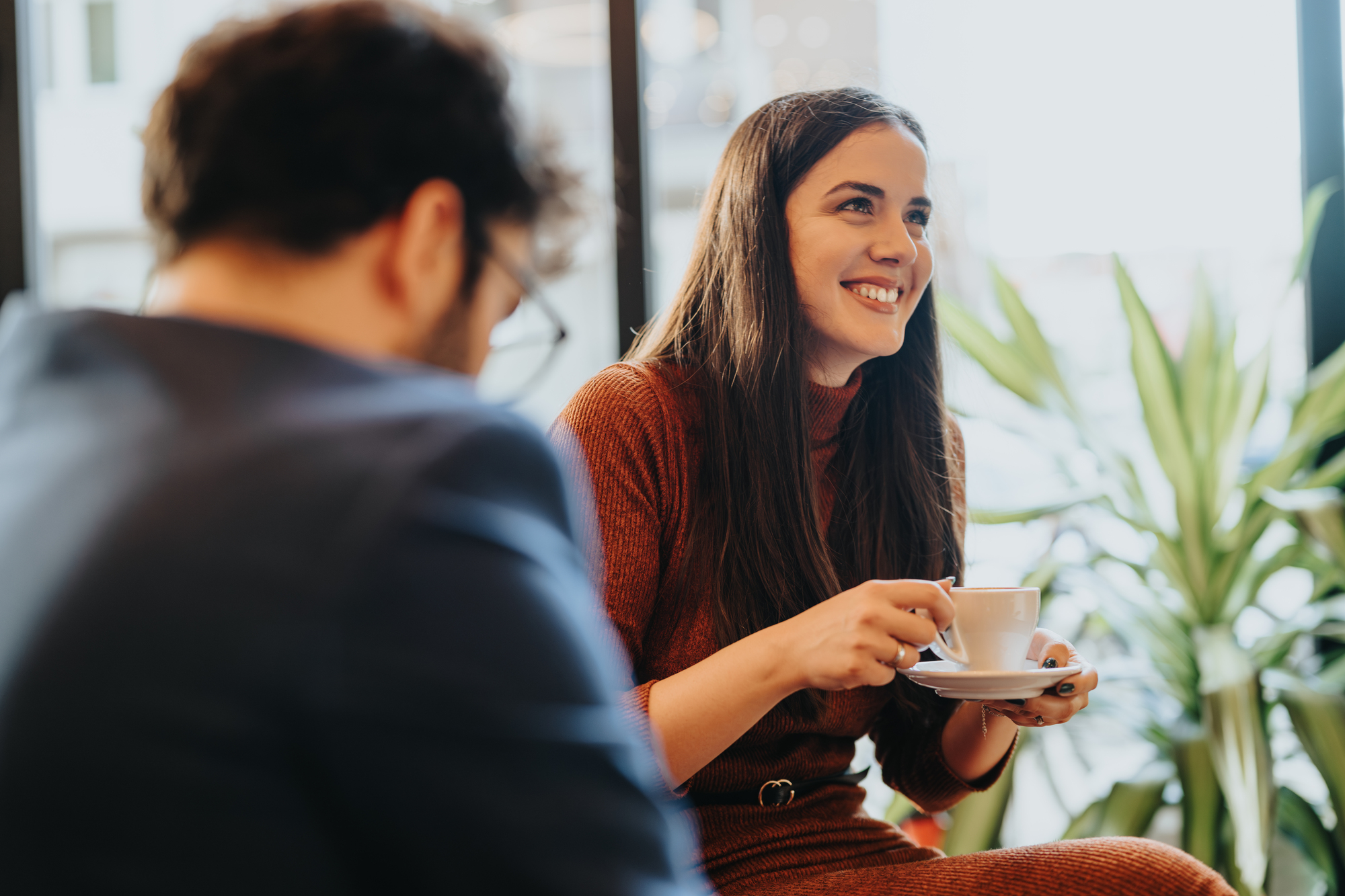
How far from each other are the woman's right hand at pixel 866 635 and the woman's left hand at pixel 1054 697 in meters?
0.24

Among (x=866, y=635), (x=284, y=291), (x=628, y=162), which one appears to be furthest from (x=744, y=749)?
(x=628, y=162)

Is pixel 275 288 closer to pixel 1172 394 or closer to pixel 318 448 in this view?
pixel 318 448

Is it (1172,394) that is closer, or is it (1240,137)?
(1172,394)

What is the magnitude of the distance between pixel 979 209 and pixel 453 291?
6.19ft

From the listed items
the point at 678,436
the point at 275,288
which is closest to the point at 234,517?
the point at 275,288

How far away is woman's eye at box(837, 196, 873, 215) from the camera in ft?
4.49

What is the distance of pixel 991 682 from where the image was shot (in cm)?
104

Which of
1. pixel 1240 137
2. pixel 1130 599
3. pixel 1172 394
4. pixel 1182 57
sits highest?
pixel 1182 57

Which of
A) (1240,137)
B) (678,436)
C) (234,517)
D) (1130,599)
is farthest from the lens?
(1240,137)

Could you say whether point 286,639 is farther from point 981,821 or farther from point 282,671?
point 981,821

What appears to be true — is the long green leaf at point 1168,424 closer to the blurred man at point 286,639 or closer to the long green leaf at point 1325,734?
the long green leaf at point 1325,734

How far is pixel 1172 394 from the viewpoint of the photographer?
2.00 metres

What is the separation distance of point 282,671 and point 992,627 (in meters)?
0.88

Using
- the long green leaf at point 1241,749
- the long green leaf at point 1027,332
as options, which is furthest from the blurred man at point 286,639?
the long green leaf at point 1027,332
